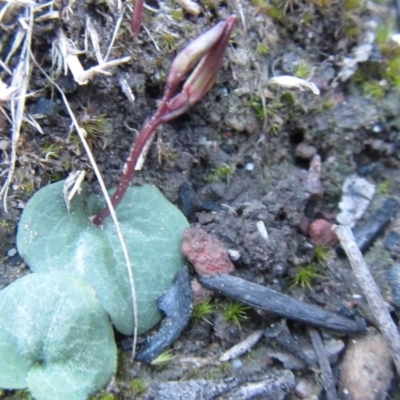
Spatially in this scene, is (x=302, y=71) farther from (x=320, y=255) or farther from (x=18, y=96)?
(x=18, y=96)

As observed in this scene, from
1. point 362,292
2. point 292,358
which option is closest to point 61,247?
point 292,358

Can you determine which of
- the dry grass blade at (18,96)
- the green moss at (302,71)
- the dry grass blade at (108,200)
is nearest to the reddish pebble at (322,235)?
the green moss at (302,71)

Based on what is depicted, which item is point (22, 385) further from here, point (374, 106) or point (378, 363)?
point (374, 106)

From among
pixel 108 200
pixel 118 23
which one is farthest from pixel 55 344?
pixel 118 23

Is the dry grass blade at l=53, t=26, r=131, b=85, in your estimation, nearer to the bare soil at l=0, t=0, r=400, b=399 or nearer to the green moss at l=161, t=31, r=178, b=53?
the bare soil at l=0, t=0, r=400, b=399

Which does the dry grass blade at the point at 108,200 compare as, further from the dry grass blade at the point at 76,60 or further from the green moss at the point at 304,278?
the green moss at the point at 304,278

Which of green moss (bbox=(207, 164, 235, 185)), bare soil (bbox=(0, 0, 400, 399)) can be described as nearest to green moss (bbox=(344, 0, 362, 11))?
bare soil (bbox=(0, 0, 400, 399))
